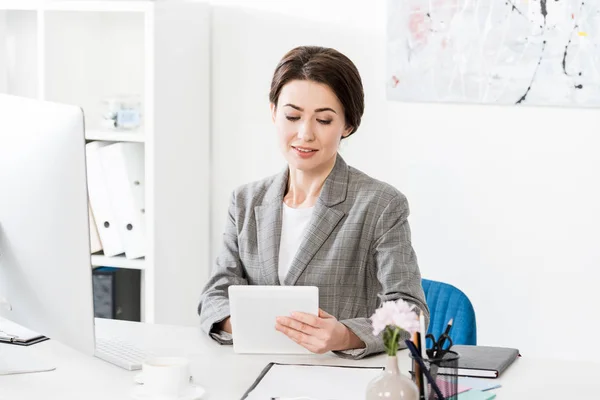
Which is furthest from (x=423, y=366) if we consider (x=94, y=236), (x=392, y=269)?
(x=94, y=236)

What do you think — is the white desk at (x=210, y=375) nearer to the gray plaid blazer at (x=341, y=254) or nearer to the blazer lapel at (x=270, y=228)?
the gray plaid blazer at (x=341, y=254)

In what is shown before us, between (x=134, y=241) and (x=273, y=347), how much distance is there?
160 centimetres

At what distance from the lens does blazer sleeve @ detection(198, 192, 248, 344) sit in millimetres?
2146

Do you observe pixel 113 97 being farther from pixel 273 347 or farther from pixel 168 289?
pixel 273 347

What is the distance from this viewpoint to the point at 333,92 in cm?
223

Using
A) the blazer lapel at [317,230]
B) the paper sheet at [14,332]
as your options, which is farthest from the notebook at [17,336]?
the blazer lapel at [317,230]

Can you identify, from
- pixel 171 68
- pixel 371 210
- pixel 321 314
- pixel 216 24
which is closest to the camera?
pixel 321 314

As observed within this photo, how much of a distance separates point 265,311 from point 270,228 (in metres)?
0.37

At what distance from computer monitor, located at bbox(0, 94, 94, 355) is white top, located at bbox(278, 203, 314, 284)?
0.60 meters

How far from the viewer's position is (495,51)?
326 centimetres

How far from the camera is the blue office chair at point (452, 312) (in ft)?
7.65

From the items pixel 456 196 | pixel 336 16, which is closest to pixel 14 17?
pixel 336 16

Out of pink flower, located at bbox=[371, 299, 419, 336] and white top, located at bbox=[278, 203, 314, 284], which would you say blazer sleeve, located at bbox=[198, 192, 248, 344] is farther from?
pink flower, located at bbox=[371, 299, 419, 336]

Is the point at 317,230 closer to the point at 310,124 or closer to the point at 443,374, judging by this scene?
the point at 310,124
